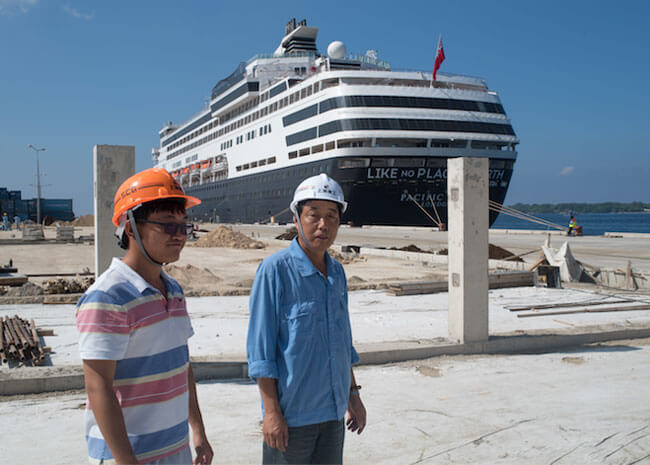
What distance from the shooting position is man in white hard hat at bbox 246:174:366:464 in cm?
214

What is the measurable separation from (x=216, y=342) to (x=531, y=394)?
3587 mm

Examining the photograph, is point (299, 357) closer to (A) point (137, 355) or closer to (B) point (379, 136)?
(A) point (137, 355)

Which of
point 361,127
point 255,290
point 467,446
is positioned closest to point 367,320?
point 467,446

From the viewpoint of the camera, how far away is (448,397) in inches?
175

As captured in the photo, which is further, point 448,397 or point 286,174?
point 286,174

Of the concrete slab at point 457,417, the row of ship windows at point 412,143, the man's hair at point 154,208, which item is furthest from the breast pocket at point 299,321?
the row of ship windows at point 412,143

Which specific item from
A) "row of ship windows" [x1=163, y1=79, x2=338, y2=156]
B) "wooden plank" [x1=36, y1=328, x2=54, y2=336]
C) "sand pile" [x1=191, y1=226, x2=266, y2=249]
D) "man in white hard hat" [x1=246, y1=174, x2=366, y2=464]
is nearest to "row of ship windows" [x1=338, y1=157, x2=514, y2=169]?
"row of ship windows" [x1=163, y1=79, x2=338, y2=156]

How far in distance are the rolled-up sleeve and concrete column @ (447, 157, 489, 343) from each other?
3.86 metres

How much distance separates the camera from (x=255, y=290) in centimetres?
220

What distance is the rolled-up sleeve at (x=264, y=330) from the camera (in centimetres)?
214

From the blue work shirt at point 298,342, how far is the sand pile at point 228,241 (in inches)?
763

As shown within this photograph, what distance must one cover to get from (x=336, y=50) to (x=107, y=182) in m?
39.0

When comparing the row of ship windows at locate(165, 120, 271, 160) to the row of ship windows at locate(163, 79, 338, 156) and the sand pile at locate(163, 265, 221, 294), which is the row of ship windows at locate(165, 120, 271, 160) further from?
the sand pile at locate(163, 265, 221, 294)

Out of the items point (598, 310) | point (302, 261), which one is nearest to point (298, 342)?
→ point (302, 261)
